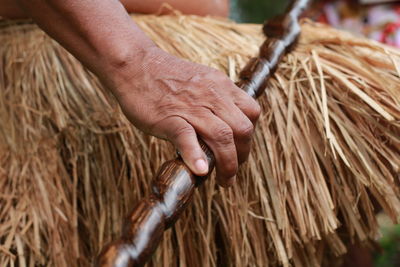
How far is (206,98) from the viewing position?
700mm

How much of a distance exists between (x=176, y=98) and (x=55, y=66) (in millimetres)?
410

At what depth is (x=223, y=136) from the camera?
2.19 ft

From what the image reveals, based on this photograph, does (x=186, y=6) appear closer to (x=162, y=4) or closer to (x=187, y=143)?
(x=162, y=4)

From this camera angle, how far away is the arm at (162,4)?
100 centimetres

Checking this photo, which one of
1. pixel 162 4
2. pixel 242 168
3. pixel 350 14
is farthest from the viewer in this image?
pixel 350 14

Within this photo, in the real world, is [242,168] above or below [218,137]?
below

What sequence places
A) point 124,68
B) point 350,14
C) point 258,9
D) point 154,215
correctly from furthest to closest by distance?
1. point 258,9
2. point 350,14
3. point 124,68
4. point 154,215

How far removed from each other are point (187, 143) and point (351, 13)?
2238 mm

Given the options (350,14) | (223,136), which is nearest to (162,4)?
(223,136)

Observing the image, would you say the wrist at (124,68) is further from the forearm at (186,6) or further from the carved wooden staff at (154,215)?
the forearm at (186,6)

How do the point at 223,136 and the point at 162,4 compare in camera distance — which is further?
the point at 162,4

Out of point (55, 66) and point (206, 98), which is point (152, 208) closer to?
point (206, 98)

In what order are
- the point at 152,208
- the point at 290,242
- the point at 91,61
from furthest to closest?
the point at 290,242
the point at 91,61
the point at 152,208

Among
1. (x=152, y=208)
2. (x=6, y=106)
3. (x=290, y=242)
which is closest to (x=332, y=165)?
(x=290, y=242)
